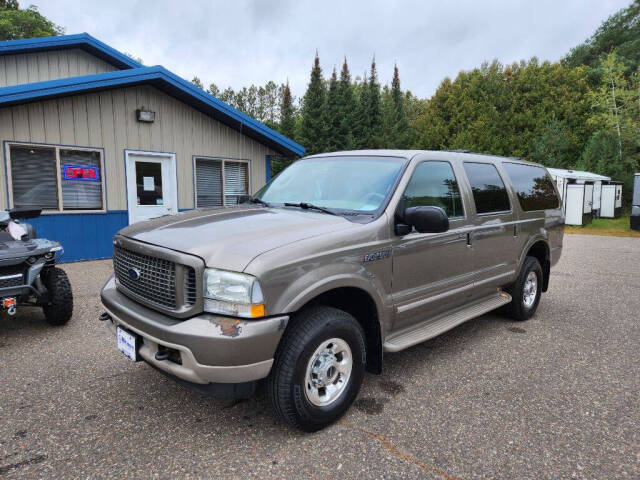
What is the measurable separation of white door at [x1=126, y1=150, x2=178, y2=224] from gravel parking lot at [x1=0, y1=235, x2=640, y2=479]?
520cm

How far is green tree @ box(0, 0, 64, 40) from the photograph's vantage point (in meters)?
27.2

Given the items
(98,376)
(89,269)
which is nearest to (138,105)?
(89,269)

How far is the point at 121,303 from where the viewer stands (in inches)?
115

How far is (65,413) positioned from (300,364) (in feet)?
5.93

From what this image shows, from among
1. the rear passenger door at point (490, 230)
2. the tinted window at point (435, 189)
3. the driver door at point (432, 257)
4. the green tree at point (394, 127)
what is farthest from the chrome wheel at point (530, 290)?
the green tree at point (394, 127)

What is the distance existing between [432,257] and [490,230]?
1.05 metres

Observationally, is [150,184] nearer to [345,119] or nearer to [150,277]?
[150,277]

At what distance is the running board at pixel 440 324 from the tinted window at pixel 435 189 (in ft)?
3.08

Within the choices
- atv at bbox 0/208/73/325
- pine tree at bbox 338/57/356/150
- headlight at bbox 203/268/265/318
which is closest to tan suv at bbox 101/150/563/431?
headlight at bbox 203/268/265/318

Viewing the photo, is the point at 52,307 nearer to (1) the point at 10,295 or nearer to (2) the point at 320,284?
(1) the point at 10,295

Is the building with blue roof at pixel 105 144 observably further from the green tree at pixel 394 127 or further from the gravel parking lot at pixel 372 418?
the green tree at pixel 394 127

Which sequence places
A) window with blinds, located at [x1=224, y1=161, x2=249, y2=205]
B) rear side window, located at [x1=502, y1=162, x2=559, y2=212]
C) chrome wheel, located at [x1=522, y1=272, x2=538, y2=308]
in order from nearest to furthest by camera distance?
rear side window, located at [x1=502, y1=162, x2=559, y2=212]
chrome wheel, located at [x1=522, y1=272, x2=538, y2=308]
window with blinds, located at [x1=224, y1=161, x2=249, y2=205]

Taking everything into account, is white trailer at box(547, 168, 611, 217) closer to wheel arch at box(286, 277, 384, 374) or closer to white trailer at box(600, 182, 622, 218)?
white trailer at box(600, 182, 622, 218)

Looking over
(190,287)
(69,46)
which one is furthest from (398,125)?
(190,287)
